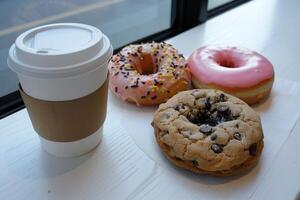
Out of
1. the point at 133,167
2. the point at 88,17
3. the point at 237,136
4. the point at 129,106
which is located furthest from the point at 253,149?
the point at 88,17

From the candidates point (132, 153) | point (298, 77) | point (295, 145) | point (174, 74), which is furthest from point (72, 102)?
point (298, 77)

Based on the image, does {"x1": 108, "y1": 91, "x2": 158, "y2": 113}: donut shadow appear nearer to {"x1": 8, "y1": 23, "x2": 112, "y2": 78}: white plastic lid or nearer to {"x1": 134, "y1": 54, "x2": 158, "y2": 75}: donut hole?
{"x1": 134, "y1": 54, "x2": 158, "y2": 75}: donut hole

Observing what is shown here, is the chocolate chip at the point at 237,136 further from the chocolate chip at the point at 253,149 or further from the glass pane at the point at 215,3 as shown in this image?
the glass pane at the point at 215,3

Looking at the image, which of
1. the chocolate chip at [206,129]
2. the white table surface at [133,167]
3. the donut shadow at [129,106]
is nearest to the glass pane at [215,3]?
the white table surface at [133,167]

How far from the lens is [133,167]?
0.70 meters

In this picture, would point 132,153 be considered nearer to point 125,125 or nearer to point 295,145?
point 125,125

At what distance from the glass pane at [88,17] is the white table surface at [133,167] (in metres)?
0.26

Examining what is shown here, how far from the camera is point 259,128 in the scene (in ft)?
2.28

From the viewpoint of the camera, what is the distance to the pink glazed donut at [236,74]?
2.79 feet

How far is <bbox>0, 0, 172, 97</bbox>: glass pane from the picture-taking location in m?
0.96

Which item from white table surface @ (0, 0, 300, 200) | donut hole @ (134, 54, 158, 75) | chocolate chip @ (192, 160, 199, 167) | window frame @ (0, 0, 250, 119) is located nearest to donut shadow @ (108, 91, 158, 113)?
white table surface @ (0, 0, 300, 200)

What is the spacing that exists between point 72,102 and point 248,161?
37 cm

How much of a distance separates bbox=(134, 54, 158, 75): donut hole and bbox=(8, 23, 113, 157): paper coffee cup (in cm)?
31

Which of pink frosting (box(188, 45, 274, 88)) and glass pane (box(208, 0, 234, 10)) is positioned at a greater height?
pink frosting (box(188, 45, 274, 88))
